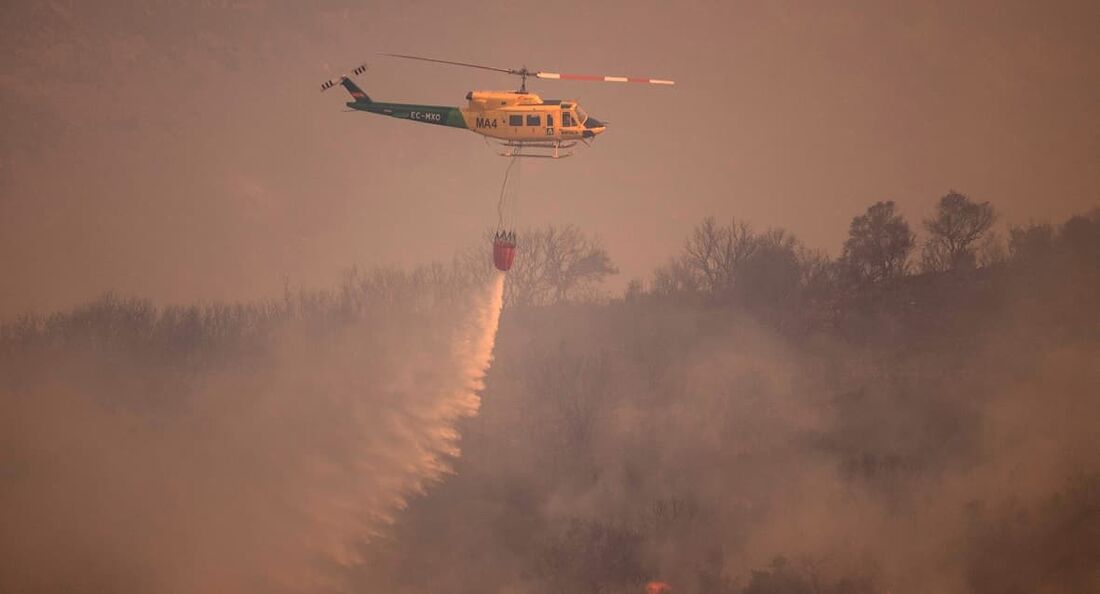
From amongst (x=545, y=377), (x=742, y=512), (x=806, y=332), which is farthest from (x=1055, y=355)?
(x=545, y=377)

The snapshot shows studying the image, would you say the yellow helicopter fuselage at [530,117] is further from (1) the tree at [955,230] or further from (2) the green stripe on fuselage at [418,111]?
(1) the tree at [955,230]

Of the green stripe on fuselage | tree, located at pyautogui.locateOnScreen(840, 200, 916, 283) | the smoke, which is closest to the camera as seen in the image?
the green stripe on fuselage

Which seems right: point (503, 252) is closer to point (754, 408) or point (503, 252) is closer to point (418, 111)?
point (418, 111)

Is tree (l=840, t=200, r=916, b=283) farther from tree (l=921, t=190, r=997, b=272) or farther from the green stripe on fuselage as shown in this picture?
the green stripe on fuselage

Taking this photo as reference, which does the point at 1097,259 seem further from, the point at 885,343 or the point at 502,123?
the point at 502,123

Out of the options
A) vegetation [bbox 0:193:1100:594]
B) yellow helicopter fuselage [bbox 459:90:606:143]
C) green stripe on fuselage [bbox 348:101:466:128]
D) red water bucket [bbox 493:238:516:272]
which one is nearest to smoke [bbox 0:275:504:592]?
vegetation [bbox 0:193:1100:594]
